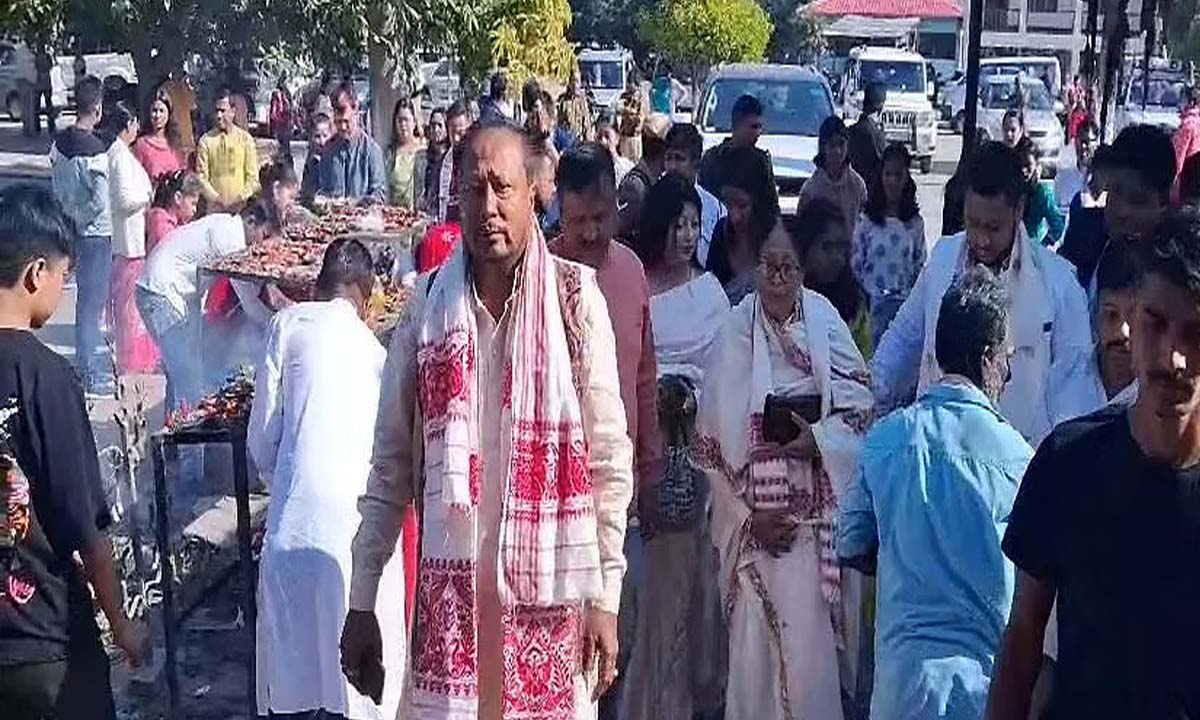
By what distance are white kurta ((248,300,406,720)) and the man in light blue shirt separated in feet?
5.94

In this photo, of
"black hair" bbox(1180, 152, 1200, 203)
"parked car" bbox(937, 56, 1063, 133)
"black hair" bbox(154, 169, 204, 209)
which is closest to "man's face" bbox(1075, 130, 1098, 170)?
"black hair" bbox(154, 169, 204, 209)

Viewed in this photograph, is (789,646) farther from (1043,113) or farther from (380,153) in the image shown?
(1043,113)

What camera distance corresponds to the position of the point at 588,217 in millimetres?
5105

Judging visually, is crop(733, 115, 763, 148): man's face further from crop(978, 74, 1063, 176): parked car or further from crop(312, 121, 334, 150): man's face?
crop(978, 74, 1063, 176): parked car

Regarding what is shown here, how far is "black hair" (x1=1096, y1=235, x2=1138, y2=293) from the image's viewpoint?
3.87m

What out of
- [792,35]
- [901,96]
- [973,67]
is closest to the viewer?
[973,67]

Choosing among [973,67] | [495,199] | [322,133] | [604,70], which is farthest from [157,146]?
[604,70]

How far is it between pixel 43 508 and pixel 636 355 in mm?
1736

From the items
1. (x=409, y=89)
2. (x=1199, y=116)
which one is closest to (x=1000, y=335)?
(x=1199, y=116)

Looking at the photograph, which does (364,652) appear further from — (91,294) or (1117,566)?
(91,294)

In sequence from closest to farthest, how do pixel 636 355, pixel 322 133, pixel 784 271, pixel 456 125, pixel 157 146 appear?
pixel 636 355 → pixel 784 271 → pixel 157 146 → pixel 456 125 → pixel 322 133

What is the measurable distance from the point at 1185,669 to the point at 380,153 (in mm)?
10637

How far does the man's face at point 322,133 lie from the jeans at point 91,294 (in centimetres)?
206

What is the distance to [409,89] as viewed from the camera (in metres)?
19.4
